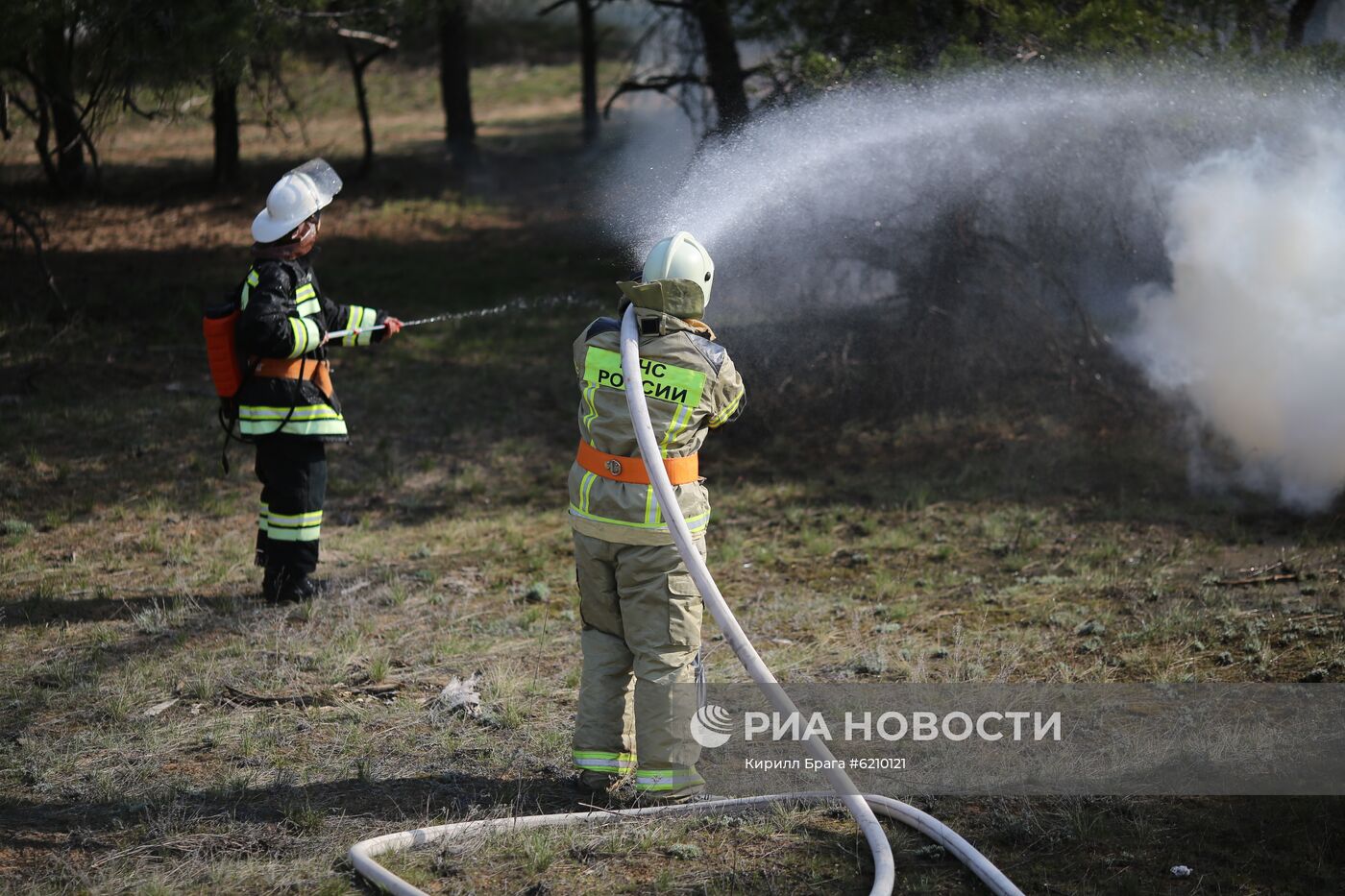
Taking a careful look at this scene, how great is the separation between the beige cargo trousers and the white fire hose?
0.14 metres

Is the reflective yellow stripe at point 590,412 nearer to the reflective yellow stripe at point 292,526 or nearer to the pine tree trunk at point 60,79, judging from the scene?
the reflective yellow stripe at point 292,526

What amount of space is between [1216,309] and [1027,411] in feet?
4.89

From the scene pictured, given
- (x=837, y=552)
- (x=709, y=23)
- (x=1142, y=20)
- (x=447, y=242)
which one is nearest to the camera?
(x=837, y=552)

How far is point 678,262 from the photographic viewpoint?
4.07m

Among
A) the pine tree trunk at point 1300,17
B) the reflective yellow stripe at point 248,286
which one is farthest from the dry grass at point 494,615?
the pine tree trunk at point 1300,17

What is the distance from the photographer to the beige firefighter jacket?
4.03 meters

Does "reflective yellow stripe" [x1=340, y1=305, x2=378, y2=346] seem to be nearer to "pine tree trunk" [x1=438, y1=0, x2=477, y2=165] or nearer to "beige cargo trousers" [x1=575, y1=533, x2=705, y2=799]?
"beige cargo trousers" [x1=575, y1=533, x2=705, y2=799]

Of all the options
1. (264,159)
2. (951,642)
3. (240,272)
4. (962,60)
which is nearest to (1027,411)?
(962,60)

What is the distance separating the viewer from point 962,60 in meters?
7.57

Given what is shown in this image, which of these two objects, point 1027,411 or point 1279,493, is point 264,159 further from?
point 1279,493

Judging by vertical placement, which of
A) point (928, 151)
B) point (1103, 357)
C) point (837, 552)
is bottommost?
point (837, 552)

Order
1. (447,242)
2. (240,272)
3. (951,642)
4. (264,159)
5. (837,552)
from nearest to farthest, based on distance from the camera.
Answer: (951,642), (837,552), (240,272), (447,242), (264,159)

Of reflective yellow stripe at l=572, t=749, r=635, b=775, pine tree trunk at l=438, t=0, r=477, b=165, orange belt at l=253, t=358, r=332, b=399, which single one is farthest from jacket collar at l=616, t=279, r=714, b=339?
pine tree trunk at l=438, t=0, r=477, b=165

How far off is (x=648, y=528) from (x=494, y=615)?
2155mm
